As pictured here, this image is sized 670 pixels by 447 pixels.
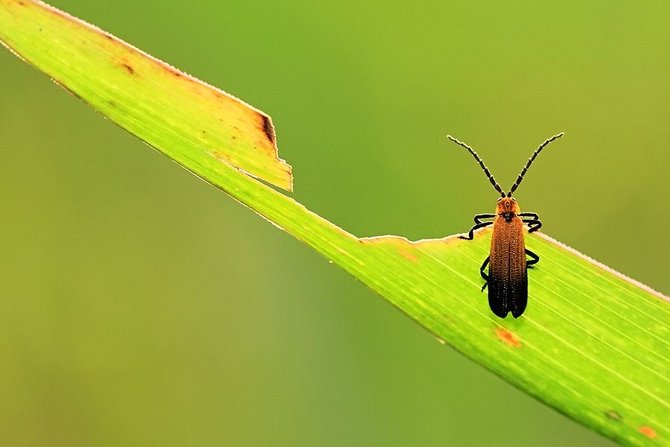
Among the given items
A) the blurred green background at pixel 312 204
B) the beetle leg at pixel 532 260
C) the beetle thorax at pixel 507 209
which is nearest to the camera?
the beetle leg at pixel 532 260

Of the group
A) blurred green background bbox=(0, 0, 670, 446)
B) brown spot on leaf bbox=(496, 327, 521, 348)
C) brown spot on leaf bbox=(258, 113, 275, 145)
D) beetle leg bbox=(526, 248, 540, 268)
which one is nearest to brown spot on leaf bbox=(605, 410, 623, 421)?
brown spot on leaf bbox=(496, 327, 521, 348)

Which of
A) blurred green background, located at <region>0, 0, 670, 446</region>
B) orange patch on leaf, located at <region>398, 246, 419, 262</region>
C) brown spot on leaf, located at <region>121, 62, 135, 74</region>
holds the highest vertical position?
brown spot on leaf, located at <region>121, 62, 135, 74</region>

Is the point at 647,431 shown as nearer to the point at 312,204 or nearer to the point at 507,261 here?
the point at 507,261

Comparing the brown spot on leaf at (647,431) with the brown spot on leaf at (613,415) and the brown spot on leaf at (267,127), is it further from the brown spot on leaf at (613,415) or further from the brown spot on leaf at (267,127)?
the brown spot on leaf at (267,127)

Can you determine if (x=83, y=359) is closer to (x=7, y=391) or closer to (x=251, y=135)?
(x=7, y=391)

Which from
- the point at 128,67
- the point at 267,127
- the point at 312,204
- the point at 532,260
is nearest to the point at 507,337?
the point at 532,260

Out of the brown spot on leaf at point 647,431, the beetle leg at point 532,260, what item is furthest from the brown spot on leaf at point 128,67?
the brown spot on leaf at point 647,431

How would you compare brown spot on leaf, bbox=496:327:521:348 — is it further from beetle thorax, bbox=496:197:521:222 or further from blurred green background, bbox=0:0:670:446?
blurred green background, bbox=0:0:670:446

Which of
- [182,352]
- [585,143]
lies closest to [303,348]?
[182,352]
